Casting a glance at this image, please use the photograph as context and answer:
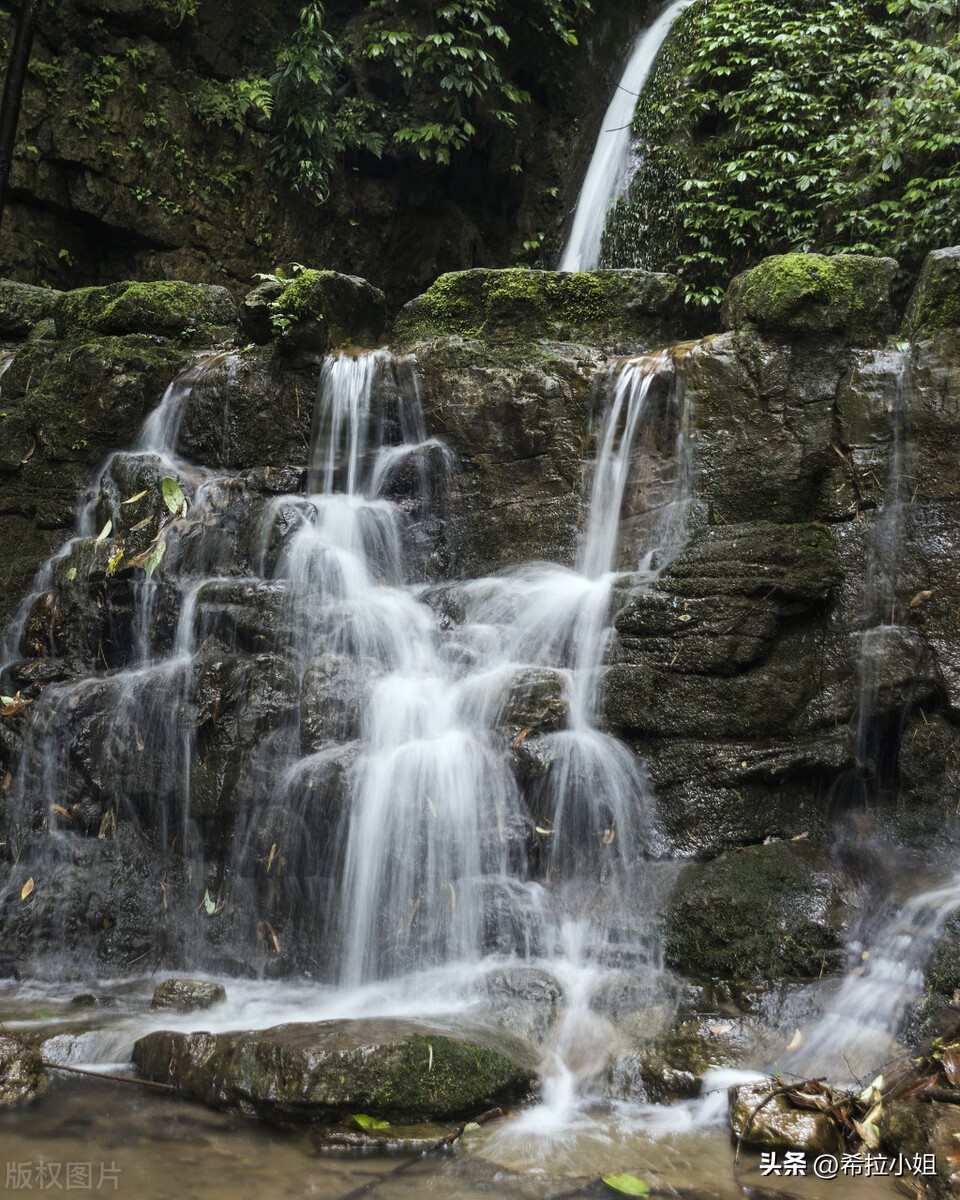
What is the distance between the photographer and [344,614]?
6379mm

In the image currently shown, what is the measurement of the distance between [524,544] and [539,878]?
116 inches

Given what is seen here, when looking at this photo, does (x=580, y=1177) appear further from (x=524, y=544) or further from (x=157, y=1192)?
(x=524, y=544)

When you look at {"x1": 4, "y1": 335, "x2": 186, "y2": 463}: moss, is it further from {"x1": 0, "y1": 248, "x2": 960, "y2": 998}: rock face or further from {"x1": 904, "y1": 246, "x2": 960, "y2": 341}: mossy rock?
{"x1": 904, "y1": 246, "x2": 960, "y2": 341}: mossy rock

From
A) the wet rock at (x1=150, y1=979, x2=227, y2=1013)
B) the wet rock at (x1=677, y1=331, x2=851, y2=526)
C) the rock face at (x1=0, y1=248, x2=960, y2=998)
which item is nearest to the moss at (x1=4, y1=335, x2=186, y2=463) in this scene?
the rock face at (x1=0, y1=248, x2=960, y2=998)

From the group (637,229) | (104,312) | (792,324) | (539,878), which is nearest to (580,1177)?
(539,878)

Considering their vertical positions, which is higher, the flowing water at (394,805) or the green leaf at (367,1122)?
the flowing water at (394,805)

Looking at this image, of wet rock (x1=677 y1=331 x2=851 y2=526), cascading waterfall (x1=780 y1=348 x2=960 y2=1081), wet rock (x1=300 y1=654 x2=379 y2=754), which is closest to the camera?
cascading waterfall (x1=780 y1=348 x2=960 y2=1081)

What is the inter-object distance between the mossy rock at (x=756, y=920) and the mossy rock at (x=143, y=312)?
684cm

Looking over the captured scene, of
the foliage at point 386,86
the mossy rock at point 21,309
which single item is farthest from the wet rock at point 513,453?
the foliage at point 386,86

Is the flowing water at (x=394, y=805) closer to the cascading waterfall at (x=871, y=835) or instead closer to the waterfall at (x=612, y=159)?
the cascading waterfall at (x=871, y=835)

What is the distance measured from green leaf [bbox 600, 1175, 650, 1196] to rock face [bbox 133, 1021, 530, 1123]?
0.63 m

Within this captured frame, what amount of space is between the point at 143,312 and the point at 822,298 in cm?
590

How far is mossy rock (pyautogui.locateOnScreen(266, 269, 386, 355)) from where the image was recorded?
827cm

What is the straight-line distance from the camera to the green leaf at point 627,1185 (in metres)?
3.13
